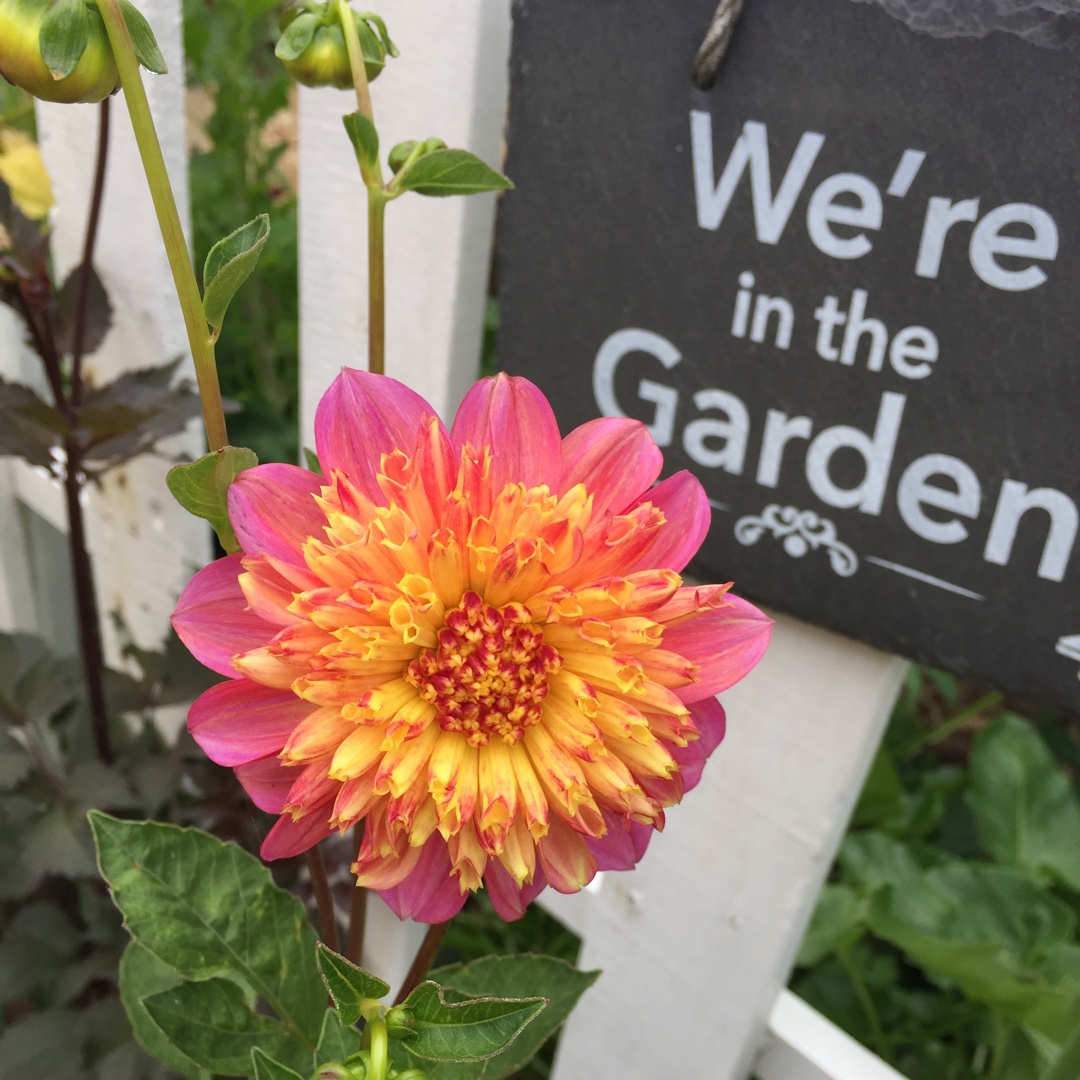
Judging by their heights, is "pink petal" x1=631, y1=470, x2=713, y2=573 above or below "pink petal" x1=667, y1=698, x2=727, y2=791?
above

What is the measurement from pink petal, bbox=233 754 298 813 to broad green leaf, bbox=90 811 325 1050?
10cm

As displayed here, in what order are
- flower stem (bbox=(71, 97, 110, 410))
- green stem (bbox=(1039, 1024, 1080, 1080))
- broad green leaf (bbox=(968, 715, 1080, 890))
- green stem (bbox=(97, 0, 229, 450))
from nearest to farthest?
green stem (bbox=(97, 0, 229, 450)), green stem (bbox=(1039, 1024, 1080, 1080)), flower stem (bbox=(71, 97, 110, 410)), broad green leaf (bbox=(968, 715, 1080, 890))

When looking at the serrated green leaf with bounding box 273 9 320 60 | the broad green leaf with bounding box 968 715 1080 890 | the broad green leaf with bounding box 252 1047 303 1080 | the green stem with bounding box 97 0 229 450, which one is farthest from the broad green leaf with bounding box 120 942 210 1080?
the broad green leaf with bounding box 968 715 1080 890

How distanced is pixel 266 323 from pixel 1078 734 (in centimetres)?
120

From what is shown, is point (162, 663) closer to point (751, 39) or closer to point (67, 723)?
point (67, 723)

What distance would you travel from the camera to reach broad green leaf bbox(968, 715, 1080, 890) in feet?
3.13

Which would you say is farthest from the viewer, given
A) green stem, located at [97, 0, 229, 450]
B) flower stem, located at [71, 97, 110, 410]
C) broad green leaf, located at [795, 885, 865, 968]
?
broad green leaf, located at [795, 885, 865, 968]

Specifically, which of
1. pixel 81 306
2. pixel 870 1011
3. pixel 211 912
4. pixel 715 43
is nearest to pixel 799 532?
pixel 715 43

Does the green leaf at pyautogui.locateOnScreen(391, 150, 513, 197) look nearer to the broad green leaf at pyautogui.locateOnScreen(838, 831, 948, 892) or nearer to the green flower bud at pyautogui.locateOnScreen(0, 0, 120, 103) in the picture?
the green flower bud at pyautogui.locateOnScreen(0, 0, 120, 103)

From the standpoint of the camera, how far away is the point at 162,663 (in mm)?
785

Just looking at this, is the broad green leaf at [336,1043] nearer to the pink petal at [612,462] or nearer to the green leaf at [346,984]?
the green leaf at [346,984]

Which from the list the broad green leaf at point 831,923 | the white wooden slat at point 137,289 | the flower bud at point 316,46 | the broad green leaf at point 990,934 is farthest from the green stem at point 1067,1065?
the white wooden slat at point 137,289

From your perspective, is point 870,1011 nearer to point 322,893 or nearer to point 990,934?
point 990,934

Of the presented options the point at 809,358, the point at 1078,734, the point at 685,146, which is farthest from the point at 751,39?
the point at 1078,734
